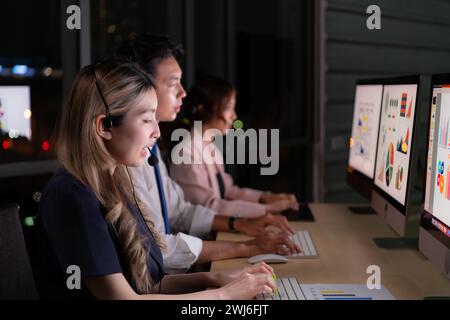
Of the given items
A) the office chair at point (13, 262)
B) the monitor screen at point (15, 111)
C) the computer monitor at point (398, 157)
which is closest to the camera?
the office chair at point (13, 262)

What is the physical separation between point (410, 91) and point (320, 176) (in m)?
2.27

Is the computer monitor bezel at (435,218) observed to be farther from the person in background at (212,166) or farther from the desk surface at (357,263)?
the person in background at (212,166)

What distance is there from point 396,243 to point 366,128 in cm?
53

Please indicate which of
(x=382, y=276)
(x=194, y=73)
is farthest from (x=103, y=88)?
(x=194, y=73)

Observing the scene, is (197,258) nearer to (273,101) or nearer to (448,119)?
(448,119)

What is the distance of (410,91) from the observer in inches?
66.2

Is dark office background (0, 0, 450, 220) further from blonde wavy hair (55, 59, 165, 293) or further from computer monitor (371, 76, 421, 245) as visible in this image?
blonde wavy hair (55, 59, 165, 293)

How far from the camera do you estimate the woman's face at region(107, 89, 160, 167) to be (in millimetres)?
1374

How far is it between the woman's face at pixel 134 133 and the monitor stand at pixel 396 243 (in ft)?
2.88

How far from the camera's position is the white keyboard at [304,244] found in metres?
1.75

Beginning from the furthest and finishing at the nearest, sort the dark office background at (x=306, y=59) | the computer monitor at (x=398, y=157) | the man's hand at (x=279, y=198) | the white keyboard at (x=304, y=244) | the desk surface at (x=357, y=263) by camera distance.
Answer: the dark office background at (x=306, y=59)
the man's hand at (x=279, y=198)
the white keyboard at (x=304, y=244)
the computer monitor at (x=398, y=157)
the desk surface at (x=357, y=263)

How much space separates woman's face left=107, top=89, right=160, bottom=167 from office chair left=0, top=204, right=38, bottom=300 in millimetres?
271

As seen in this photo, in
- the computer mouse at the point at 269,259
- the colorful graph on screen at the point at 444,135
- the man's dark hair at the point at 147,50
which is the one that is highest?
the man's dark hair at the point at 147,50

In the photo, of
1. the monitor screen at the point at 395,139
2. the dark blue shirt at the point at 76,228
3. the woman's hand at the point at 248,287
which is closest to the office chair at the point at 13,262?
the dark blue shirt at the point at 76,228
